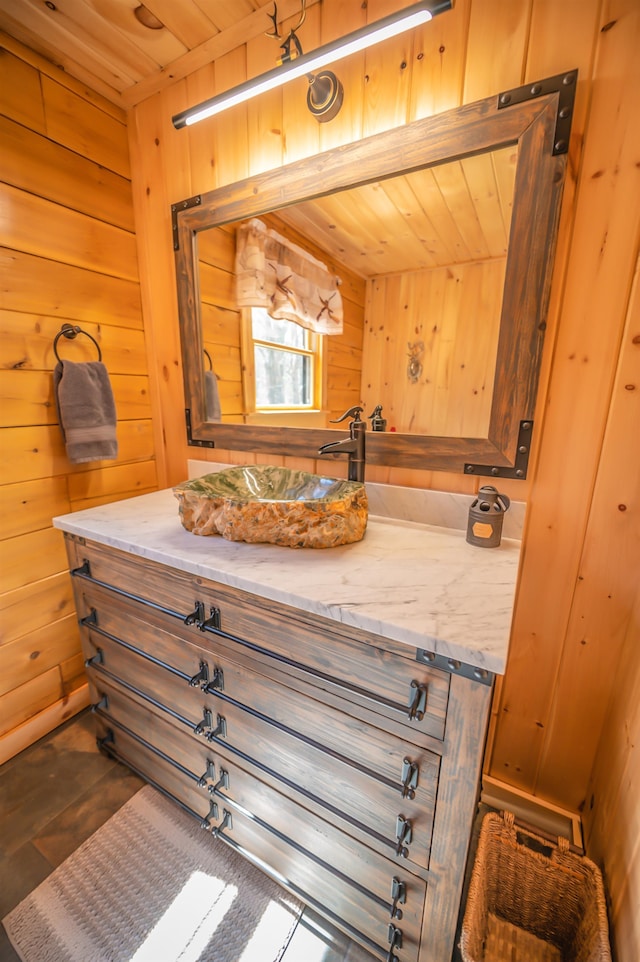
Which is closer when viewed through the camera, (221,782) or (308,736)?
(308,736)

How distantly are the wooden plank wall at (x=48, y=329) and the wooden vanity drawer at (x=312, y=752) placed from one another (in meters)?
0.59

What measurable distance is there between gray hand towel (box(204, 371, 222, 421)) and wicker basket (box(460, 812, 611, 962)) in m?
1.46

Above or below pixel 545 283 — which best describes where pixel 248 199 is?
above

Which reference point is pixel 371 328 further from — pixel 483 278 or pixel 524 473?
pixel 524 473

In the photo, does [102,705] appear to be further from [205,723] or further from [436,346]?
[436,346]

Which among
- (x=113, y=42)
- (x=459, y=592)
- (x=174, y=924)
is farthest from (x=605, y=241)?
(x=174, y=924)

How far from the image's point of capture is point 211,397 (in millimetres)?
1423

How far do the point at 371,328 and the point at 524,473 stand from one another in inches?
22.9

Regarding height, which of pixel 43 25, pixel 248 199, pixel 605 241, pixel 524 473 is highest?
pixel 43 25

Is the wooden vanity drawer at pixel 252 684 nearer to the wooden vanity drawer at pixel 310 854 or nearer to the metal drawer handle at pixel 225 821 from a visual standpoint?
the wooden vanity drawer at pixel 310 854

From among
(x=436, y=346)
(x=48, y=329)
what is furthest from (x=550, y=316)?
(x=48, y=329)

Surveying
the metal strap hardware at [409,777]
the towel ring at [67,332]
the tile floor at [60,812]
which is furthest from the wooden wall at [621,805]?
the towel ring at [67,332]

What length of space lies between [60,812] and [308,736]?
3.32ft

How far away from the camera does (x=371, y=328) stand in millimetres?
1096
